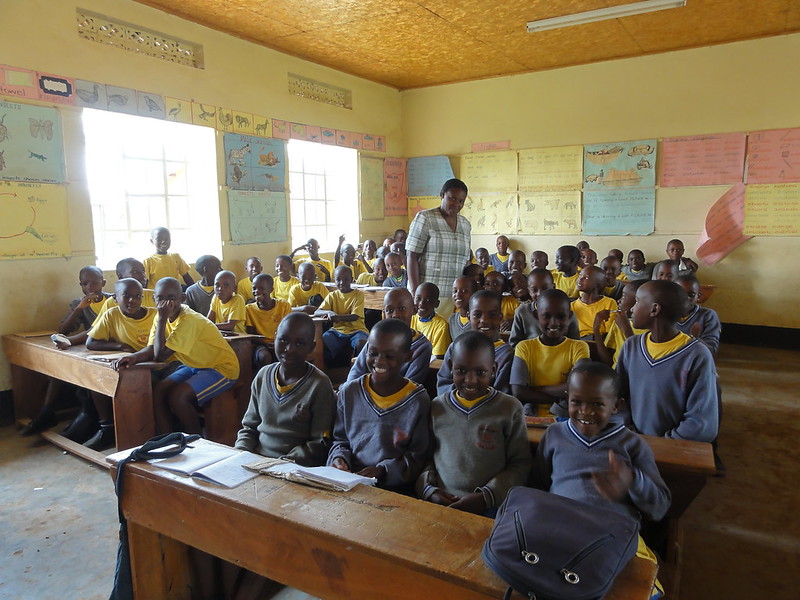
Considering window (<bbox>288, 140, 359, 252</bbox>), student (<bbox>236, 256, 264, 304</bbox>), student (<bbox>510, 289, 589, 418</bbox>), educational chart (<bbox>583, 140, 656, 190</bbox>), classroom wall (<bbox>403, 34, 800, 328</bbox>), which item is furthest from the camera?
window (<bbox>288, 140, 359, 252</bbox>)

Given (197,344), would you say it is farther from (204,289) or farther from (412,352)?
(204,289)

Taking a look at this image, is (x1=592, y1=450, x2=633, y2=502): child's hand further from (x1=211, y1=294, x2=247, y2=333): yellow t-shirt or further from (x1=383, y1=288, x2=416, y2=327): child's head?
(x1=211, y1=294, x2=247, y2=333): yellow t-shirt

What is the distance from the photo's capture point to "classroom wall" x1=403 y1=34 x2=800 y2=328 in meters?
6.00

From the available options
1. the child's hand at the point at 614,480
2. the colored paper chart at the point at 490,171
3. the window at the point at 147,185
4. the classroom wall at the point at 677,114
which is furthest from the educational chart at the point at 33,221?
the classroom wall at the point at 677,114

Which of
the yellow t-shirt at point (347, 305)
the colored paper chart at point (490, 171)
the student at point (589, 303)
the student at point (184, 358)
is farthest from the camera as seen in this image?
the colored paper chart at point (490, 171)

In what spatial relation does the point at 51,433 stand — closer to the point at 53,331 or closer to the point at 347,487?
the point at 53,331

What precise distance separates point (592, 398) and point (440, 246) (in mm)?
2244

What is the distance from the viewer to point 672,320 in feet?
7.27

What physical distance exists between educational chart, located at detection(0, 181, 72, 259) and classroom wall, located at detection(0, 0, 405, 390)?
0.07 m

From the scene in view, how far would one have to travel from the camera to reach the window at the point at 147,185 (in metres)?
4.82

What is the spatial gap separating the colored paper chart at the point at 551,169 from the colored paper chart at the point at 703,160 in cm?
99

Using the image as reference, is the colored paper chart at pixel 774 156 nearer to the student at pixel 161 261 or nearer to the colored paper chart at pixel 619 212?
the colored paper chart at pixel 619 212

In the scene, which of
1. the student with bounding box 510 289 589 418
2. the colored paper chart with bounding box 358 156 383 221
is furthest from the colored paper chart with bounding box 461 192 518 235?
the student with bounding box 510 289 589 418

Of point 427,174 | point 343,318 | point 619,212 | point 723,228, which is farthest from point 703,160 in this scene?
point 343,318
